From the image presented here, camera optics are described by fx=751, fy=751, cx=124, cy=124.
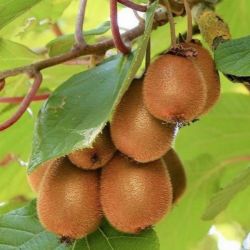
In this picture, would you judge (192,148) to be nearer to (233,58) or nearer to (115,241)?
(115,241)

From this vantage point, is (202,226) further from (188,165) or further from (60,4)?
(60,4)

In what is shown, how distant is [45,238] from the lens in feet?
4.56

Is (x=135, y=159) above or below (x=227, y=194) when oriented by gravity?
above

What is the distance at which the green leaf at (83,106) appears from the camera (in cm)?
112

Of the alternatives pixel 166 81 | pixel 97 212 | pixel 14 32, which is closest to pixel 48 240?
pixel 97 212

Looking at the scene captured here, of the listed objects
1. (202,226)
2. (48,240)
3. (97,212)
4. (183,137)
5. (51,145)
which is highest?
(51,145)

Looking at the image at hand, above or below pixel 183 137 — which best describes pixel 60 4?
above

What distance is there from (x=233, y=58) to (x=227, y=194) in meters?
0.43

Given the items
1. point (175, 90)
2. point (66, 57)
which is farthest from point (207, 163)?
point (175, 90)

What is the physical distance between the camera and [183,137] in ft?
6.28

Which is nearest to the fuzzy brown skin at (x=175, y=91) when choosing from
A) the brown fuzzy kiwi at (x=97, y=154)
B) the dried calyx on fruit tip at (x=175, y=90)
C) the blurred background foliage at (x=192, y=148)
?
the dried calyx on fruit tip at (x=175, y=90)

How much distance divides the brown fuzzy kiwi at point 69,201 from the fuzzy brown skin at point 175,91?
0.17m

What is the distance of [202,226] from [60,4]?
65 centimetres

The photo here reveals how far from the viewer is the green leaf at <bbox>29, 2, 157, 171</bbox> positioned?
1.12 m
